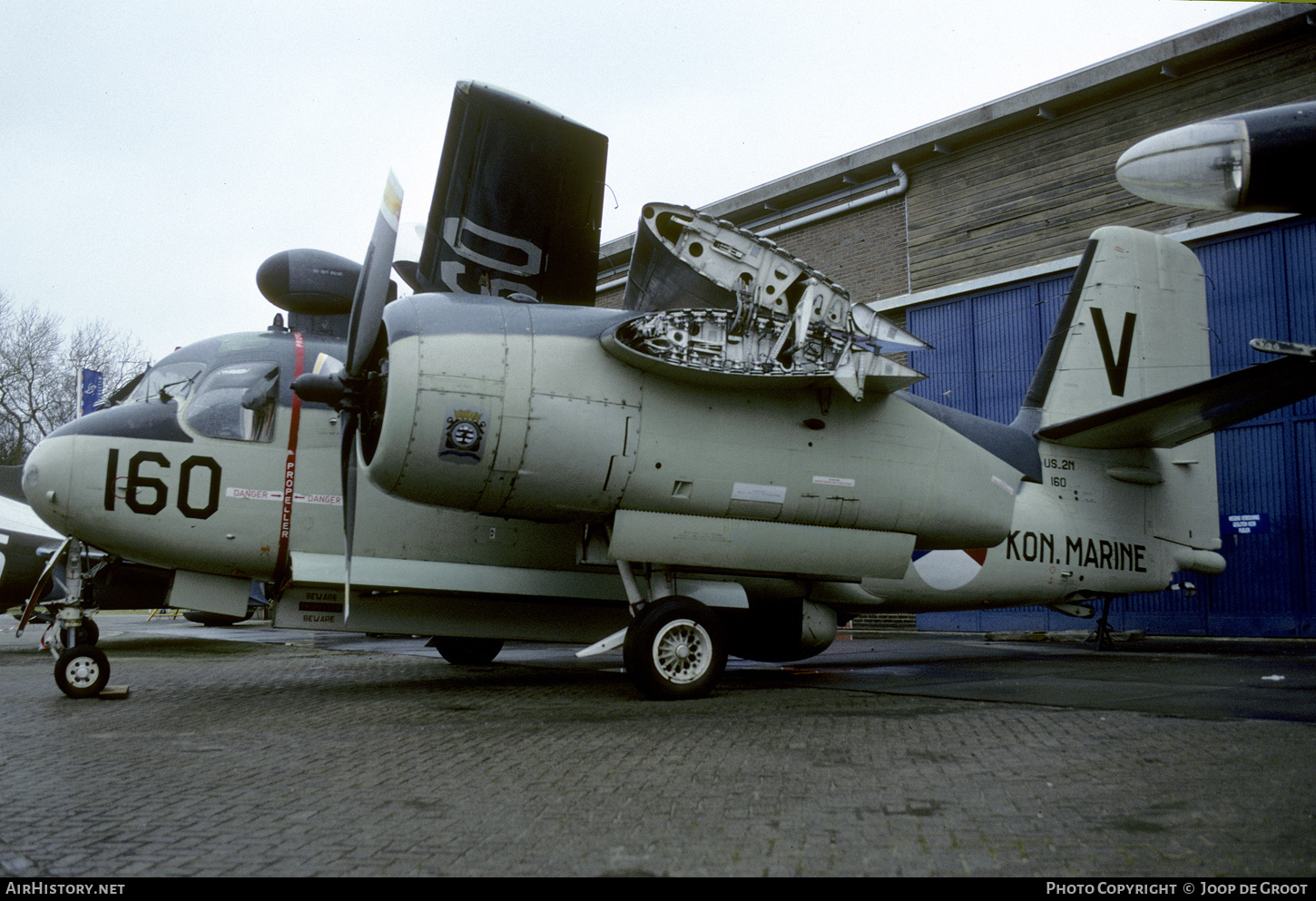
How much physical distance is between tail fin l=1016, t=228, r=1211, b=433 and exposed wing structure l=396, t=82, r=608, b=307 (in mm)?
6525

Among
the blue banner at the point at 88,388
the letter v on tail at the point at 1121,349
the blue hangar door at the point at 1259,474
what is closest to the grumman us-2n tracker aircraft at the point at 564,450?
the letter v on tail at the point at 1121,349

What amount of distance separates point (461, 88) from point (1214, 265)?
13593mm

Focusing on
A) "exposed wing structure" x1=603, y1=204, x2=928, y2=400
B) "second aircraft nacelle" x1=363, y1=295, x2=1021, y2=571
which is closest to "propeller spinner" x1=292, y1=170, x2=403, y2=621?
"second aircraft nacelle" x1=363, y1=295, x2=1021, y2=571

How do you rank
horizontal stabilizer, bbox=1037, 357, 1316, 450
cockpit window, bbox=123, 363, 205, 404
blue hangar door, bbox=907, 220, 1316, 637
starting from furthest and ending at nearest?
1. blue hangar door, bbox=907, 220, 1316, 637
2. cockpit window, bbox=123, 363, 205, 404
3. horizontal stabilizer, bbox=1037, 357, 1316, 450

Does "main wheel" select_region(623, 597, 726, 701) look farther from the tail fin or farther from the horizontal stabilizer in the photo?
the tail fin

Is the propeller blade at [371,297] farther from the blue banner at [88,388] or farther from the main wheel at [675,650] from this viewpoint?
the blue banner at [88,388]

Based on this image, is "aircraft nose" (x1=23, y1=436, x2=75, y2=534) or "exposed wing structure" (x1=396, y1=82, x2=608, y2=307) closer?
"aircraft nose" (x1=23, y1=436, x2=75, y2=534)

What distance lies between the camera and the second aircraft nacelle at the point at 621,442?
7391 millimetres

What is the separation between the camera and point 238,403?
904 cm

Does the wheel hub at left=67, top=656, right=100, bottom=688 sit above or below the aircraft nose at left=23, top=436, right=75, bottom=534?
below

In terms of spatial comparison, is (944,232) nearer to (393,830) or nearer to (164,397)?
(164,397)

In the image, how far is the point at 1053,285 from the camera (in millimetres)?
17219

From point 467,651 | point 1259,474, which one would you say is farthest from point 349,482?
point 1259,474

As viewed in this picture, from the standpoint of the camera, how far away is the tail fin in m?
12.1
